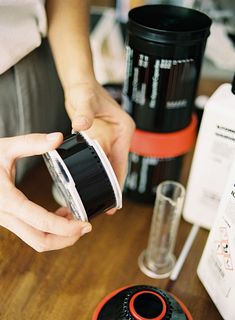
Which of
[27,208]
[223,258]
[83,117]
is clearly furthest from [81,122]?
[223,258]

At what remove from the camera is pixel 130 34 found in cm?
54

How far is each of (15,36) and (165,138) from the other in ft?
0.81

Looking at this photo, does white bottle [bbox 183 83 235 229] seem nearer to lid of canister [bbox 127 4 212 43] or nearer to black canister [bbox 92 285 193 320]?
lid of canister [bbox 127 4 212 43]

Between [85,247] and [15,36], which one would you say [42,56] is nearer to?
[15,36]

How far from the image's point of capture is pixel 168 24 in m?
0.56

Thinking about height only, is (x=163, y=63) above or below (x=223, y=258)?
above

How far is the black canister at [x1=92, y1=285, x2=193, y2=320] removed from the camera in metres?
0.42

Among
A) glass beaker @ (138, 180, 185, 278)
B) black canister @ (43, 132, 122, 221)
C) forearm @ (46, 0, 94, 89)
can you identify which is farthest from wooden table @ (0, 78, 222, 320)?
forearm @ (46, 0, 94, 89)

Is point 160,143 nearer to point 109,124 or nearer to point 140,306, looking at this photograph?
point 109,124

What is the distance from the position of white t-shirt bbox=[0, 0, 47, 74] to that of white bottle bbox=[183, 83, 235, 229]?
0.25 metres

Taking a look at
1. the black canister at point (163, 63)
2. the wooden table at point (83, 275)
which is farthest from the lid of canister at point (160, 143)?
the wooden table at point (83, 275)

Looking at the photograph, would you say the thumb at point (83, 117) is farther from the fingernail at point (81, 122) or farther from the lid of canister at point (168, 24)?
the lid of canister at point (168, 24)

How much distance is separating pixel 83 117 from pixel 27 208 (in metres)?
0.13

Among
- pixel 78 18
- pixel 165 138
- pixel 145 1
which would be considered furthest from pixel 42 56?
pixel 145 1
